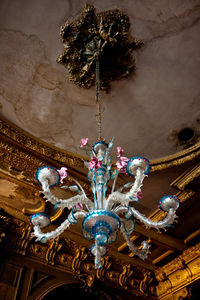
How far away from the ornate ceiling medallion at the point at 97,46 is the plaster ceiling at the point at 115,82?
110 mm

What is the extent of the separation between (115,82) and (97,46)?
70 centimetres

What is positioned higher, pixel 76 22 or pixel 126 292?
pixel 76 22

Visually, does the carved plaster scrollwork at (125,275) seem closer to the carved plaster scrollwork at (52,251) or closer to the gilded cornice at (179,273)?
the gilded cornice at (179,273)

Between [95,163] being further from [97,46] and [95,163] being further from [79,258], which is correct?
[79,258]

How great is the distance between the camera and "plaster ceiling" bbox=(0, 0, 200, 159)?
3.89m

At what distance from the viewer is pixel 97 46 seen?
13.8 ft

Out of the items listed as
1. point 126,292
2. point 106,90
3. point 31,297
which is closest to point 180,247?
point 126,292

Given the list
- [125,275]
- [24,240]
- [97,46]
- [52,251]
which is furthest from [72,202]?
[125,275]

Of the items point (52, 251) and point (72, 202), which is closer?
point (72, 202)

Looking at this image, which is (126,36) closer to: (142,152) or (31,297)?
(142,152)

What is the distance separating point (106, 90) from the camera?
15.2ft

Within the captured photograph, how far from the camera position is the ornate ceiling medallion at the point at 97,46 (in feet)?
13.0

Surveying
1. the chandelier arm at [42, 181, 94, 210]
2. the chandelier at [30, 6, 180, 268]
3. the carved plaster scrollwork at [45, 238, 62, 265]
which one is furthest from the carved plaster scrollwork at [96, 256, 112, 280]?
the chandelier arm at [42, 181, 94, 210]

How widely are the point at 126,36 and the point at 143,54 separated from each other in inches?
16.3
